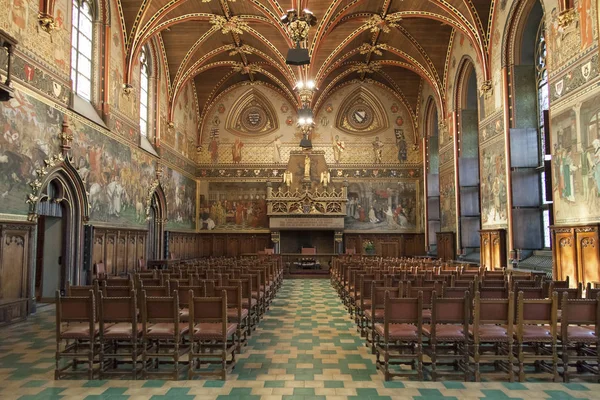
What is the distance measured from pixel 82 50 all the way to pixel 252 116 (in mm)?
15201

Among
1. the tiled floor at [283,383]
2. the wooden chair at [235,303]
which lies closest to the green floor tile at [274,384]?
the tiled floor at [283,383]

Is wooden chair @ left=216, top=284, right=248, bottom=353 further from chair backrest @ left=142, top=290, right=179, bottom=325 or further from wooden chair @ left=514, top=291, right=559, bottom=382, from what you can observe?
wooden chair @ left=514, top=291, right=559, bottom=382

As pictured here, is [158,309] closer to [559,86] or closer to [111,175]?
[111,175]

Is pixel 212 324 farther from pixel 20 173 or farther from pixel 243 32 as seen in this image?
pixel 243 32

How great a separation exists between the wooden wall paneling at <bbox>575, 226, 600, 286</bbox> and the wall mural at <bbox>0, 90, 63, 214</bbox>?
45.8ft

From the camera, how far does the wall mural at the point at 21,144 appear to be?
10648 millimetres

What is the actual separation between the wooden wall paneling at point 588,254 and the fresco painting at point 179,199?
57.3 feet

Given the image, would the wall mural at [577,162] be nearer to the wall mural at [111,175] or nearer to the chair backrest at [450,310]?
the chair backrest at [450,310]

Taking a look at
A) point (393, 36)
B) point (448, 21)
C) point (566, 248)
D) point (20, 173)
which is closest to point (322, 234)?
point (393, 36)

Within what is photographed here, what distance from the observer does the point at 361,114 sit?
1166 inches

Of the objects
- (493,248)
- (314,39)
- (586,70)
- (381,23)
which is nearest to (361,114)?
(381,23)

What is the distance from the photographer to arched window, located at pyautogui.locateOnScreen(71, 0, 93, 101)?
14.6m

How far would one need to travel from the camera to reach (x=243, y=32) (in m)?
22.3

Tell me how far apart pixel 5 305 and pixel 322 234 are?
19988mm
